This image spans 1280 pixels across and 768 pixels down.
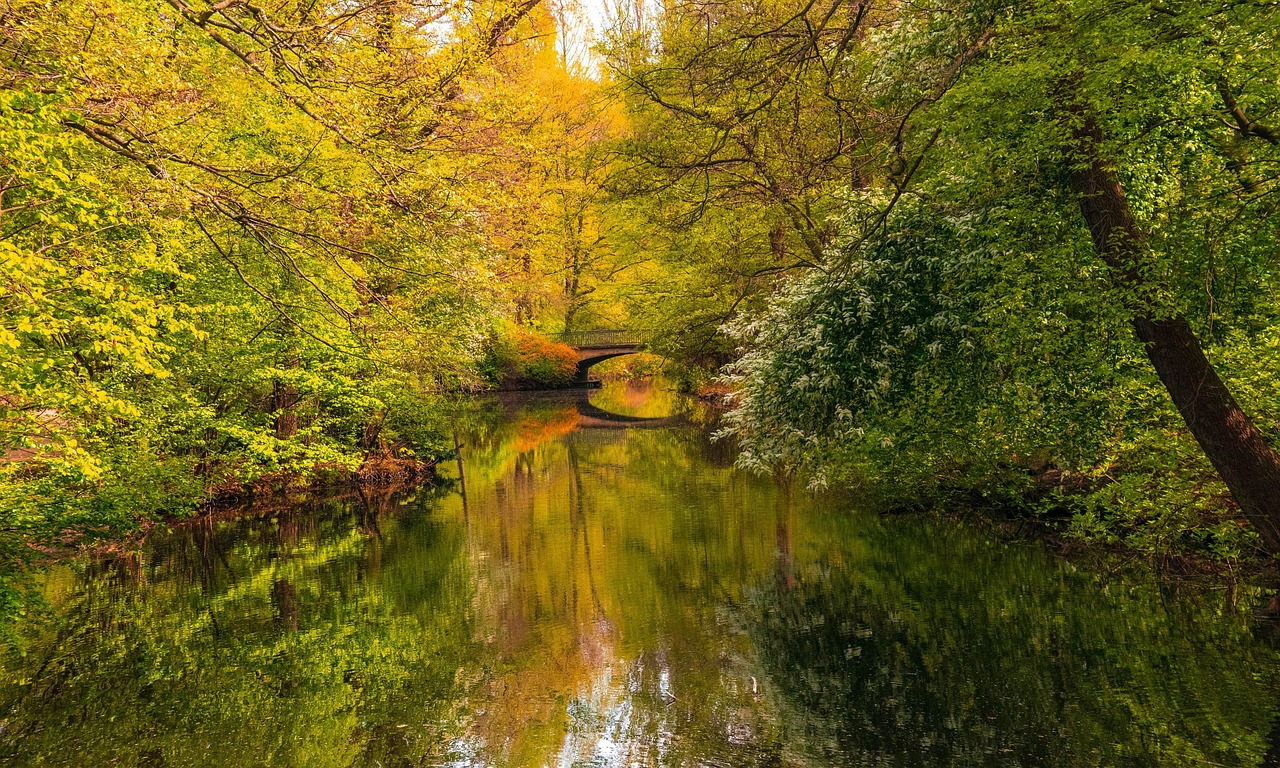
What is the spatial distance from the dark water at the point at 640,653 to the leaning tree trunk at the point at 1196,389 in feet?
5.57

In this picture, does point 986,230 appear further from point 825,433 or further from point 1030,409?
point 825,433

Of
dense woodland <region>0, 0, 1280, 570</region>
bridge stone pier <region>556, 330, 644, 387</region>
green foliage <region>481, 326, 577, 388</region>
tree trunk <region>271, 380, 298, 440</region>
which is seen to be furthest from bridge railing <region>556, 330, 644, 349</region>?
tree trunk <region>271, 380, 298, 440</region>

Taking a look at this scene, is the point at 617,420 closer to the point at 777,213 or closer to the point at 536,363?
the point at 536,363

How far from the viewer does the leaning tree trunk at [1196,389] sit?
6.81 m

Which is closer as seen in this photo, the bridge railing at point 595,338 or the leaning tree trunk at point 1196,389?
the leaning tree trunk at point 1196,389

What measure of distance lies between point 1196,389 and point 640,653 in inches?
231

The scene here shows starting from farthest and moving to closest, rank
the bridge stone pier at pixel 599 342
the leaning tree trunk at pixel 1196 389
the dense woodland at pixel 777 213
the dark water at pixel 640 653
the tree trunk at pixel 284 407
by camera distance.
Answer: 1. the bridge stone pier at pixel 599 342
2. the tree trunk at pixel 284 407
3. the dense woodland at pixel 777 213
4. the leaning tree trunk at pixel 1196 389
5. the dark water at pixel 640 653

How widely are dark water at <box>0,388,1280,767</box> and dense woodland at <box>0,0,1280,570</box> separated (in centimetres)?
115

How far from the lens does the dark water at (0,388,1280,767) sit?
258 inches

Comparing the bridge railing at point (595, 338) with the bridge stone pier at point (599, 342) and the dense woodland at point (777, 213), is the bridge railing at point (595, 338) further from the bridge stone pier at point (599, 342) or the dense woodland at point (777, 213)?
the dense woodland at point (777, 213)

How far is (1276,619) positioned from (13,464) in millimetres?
12829

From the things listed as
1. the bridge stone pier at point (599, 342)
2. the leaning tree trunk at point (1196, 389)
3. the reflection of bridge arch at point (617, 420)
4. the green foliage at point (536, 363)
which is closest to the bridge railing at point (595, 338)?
the bridge stone pier at point (599, 342)

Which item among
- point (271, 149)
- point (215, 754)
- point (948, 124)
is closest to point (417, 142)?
point (271, 149)

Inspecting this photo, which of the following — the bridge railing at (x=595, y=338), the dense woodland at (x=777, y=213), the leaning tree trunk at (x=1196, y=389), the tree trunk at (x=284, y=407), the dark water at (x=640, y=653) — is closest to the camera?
the dark water at (x=640, y=653)
